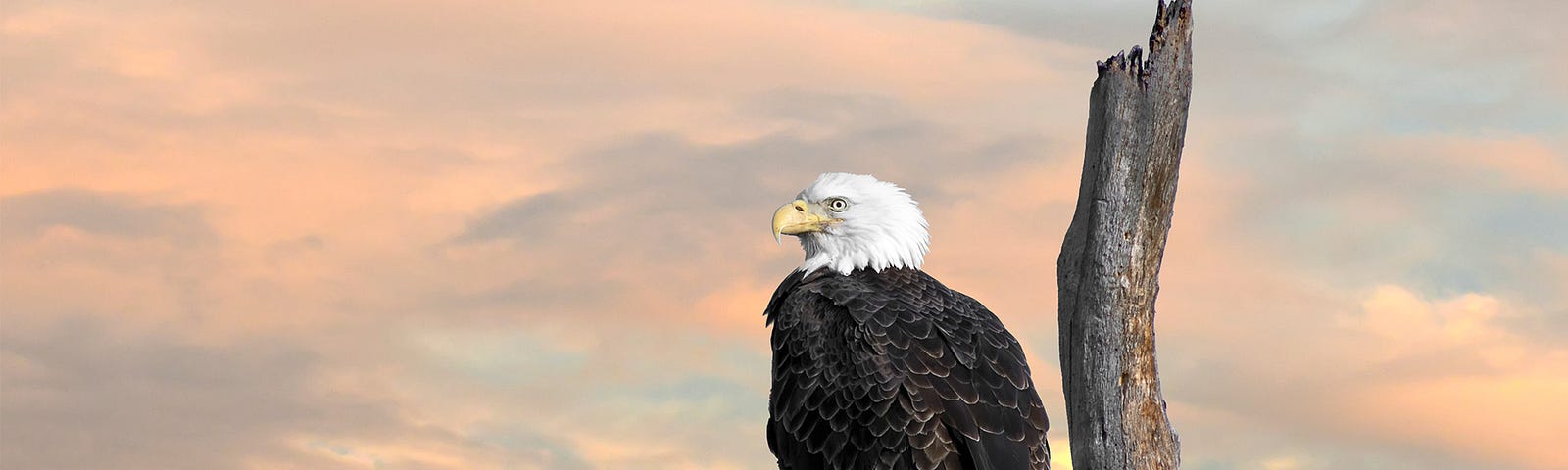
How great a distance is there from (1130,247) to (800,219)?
7.31ft

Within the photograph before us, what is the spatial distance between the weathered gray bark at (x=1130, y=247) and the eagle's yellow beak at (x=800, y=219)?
6.11ft

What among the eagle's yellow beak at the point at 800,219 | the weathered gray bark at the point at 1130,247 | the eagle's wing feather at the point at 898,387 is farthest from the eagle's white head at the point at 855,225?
the weathered gray bark at the point at 1130,247

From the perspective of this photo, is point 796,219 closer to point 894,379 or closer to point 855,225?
point 855,225

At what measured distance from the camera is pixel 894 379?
9172 mm

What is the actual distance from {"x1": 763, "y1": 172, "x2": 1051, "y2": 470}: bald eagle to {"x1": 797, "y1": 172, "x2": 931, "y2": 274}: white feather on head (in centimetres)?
6

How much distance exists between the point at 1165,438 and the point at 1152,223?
4.16ft

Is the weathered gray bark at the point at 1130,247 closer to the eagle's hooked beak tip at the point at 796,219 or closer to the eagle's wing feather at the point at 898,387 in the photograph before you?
the eagle's wing feather at the point at 898,387

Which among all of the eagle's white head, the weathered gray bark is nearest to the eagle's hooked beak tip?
the eagle's white head

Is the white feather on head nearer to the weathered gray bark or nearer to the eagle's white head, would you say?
the eagle's white head

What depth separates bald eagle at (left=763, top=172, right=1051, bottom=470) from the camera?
29.8ft

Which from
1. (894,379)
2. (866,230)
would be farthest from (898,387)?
(866,230)

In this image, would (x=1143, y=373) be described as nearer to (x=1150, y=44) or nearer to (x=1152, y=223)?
(x=1152, y=223)

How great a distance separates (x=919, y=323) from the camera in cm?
941

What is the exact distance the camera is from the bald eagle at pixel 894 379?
29.8 ft
